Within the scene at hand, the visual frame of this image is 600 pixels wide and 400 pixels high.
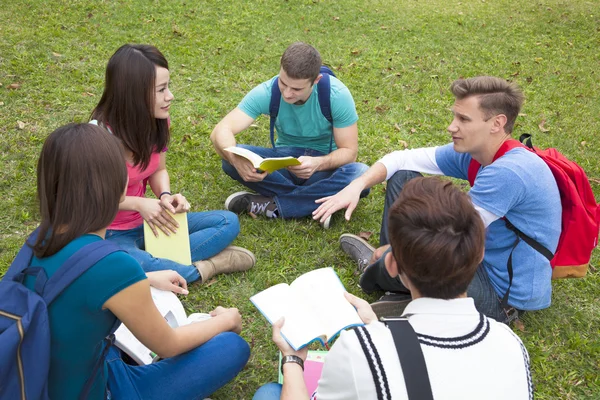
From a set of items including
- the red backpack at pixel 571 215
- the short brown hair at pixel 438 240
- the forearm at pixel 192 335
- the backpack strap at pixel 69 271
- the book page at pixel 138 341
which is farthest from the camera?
the red backpack at pixel 571 215

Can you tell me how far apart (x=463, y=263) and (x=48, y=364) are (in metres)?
1.46

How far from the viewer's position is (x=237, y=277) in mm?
3816

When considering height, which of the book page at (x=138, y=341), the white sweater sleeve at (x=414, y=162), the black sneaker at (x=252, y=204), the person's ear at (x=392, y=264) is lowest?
the black sneaker at (x=252, y=204)

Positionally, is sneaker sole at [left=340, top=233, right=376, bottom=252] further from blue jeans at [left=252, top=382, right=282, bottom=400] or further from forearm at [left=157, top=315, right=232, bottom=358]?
blue jeans at [left=252, top=382, right=282, bottom=400]

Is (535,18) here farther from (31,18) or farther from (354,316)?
(354,316)

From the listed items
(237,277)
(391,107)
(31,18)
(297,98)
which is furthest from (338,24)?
(237,277)

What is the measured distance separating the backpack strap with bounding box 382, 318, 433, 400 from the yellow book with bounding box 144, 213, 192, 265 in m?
2.15

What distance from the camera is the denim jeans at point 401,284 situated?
3.18m

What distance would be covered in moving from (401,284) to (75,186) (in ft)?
7.10

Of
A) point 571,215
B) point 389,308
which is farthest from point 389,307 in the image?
point 571,215

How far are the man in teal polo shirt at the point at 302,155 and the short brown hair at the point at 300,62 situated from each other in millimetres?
205

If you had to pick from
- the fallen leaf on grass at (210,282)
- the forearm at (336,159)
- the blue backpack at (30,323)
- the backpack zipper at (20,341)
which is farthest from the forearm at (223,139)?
the backpack zipper at (20,341)

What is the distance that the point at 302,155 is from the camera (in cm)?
459

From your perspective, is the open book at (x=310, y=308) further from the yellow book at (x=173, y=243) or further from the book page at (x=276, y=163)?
the book page at (x=276, y=163)
